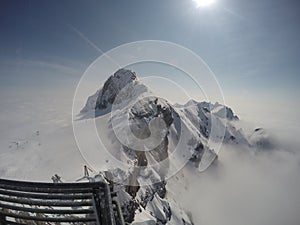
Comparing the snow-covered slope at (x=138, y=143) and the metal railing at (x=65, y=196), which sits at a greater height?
the snow-covered slope at (x=138, y=143)

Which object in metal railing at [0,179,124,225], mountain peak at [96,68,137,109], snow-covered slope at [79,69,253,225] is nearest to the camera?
metal railing at [0,179,124,225]

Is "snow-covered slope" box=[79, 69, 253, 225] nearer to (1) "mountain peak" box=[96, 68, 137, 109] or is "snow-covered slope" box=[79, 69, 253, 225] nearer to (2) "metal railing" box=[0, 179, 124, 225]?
(1) "mountain peak" box=[96, 68, 137, 109]

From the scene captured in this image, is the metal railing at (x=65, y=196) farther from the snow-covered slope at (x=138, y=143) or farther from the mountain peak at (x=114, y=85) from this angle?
the mountain peak at (x=114, y=85)

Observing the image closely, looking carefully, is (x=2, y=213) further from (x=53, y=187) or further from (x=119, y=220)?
(x=119, y=220)

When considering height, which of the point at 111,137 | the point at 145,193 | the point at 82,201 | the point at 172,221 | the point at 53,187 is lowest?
the point at 82,201

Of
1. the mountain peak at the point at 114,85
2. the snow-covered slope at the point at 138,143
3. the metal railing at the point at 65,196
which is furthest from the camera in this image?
the mountain peak at the point at 114,85

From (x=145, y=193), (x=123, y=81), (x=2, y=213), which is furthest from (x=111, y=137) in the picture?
(x=2, y=213)

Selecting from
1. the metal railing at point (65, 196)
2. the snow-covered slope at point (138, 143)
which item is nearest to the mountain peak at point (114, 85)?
the snow-covered slope at point (138, 143)

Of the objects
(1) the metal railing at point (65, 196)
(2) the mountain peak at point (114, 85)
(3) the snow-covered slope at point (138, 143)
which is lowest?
(1) the metal railing at point (65, 196)

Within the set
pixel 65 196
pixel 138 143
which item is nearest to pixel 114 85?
pixel 138 143

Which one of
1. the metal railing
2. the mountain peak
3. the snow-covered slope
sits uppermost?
the mountain peak

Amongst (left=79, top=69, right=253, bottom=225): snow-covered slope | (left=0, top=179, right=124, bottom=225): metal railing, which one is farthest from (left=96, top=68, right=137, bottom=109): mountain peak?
(left=0, top=179, right=124, bottom=225): metal railing
